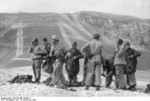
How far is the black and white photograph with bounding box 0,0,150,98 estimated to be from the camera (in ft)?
43.7

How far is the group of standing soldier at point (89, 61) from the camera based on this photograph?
13.1 m

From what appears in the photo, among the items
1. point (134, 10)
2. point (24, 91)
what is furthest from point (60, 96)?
point (134, 10)

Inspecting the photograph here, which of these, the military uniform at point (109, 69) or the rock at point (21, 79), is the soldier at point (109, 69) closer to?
the military uniform at point (109, 69)

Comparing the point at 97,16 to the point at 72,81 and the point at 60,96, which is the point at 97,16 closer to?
the point at 72,81

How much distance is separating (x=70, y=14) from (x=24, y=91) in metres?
4.46

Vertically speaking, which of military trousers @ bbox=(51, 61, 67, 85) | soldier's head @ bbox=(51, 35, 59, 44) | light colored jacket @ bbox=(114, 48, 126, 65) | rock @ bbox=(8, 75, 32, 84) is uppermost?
soldier's head @ bbox=(51, 35, 59, 44)

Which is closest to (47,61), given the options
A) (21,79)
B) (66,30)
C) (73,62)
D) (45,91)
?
(73,62)

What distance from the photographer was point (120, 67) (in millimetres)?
13898

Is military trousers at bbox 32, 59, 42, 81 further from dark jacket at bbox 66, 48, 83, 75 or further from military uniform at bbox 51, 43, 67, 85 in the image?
military uniform at bbox 51, 43, 67, 85

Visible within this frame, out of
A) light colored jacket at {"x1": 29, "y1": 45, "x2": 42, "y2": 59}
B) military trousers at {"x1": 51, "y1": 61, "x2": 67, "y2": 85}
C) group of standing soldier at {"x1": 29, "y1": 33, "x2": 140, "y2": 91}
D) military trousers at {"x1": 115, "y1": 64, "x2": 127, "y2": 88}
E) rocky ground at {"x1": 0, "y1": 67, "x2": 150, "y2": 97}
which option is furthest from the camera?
light colored jacket at {"x1": 29, "y1": 45, "x2": 42, "y2": 59}

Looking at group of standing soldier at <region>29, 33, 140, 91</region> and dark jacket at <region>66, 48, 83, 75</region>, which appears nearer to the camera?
group of standing soldier at <region>29, 33, 140, 91</region>

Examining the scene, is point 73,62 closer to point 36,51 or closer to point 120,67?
point 36,51

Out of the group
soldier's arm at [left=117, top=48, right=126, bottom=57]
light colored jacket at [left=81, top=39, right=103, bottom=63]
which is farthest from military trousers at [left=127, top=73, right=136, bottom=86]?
light colored jacket at [left=81, top=39, right=103, bottom=63]

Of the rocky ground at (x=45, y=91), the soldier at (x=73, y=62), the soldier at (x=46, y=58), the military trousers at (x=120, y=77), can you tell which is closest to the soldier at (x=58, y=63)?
the rocky ground at (x=45, y=91)
